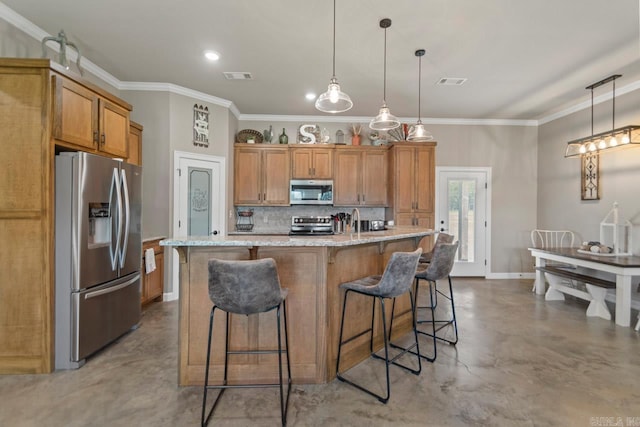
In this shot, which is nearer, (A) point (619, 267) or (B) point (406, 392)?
(B) point (406, 392)

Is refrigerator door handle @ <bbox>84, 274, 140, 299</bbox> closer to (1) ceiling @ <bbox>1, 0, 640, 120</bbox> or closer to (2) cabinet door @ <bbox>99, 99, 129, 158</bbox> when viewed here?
(2) cabinet door @ <bbox>99, 99, 129, 158</bbox>

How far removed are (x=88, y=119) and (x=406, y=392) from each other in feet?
11.3

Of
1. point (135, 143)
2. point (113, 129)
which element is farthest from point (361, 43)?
point (135, 143)

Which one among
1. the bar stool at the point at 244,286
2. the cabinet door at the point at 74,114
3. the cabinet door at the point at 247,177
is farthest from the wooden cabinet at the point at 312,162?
the bar stool at the point at 244,286

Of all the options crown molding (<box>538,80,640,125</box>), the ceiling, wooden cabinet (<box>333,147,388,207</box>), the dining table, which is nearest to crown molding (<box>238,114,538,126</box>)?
crown molding (<box>538,80,640,125</box>)

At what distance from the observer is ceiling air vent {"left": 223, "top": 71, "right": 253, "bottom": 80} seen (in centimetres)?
378

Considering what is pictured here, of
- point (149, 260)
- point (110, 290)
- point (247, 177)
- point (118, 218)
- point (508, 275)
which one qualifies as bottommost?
point (508, 275)

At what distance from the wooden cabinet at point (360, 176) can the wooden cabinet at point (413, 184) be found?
29 centimetres

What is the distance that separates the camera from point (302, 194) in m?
5.25

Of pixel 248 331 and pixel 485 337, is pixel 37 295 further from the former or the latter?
pixel 485 337

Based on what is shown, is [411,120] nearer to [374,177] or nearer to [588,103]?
[374,177]

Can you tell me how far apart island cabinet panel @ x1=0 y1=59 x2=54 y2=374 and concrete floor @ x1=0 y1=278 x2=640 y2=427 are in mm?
299

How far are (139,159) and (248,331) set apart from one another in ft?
10.0

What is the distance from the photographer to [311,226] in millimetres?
4859
